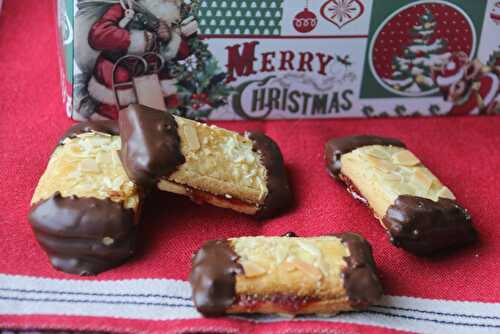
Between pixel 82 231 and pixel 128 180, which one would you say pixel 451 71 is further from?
pixel 82 231

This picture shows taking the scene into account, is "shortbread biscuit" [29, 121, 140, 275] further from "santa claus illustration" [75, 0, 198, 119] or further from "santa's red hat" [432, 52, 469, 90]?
"santa's red hat" [432, 52, 469, 90]

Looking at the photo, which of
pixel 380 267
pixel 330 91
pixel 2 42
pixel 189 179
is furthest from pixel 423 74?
pixel 2 42

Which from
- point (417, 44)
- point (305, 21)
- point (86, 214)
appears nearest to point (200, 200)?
point (86, 214)

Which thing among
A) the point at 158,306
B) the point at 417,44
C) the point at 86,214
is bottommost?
the point at 158,306

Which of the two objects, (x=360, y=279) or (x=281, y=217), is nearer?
(x=360, y=279)

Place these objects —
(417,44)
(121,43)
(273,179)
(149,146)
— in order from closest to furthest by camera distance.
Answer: (149,146), (273,179), (121,43), (417,44)

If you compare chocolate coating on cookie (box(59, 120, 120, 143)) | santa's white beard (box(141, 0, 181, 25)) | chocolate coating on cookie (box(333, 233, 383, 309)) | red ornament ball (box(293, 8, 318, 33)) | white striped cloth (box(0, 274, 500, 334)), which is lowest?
white striped cloth (box(0, 274, 500, 334))

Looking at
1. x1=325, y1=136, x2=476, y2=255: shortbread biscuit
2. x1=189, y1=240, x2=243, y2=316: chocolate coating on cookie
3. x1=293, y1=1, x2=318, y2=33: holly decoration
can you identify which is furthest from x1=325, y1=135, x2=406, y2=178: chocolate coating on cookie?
x1=189, y1=240, x2=243, y2=316: chocolate coating on cookie
